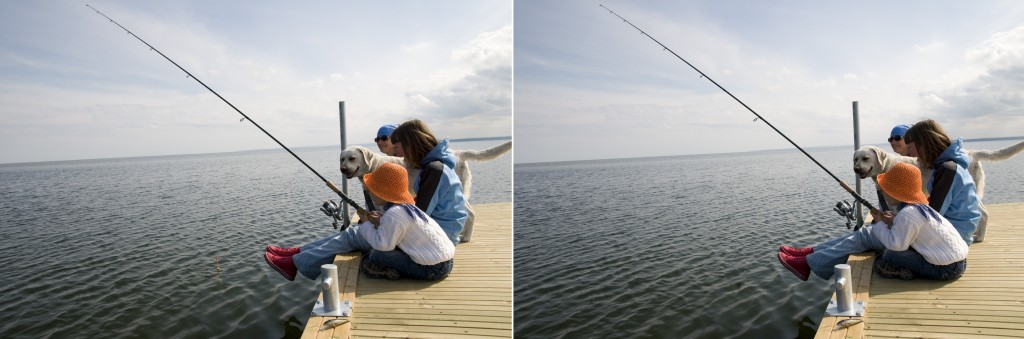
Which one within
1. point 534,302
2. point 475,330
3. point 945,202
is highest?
point 945,202


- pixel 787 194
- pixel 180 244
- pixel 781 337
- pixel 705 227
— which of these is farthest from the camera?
pixel 787 194

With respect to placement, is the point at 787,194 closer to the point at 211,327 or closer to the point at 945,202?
the point at 945,202

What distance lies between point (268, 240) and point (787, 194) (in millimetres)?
14276

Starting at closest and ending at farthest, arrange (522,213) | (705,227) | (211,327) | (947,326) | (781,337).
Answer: (947,326) < (781,337) < (211,327) < (705,227) < (522,213)

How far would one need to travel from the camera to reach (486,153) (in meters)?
5.39

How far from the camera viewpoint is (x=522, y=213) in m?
15.6

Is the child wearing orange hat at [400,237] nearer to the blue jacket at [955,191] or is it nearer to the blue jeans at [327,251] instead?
the blue jeans at [327,251]

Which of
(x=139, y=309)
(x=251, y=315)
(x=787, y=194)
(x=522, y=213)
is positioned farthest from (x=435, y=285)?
(x=787, y=194)

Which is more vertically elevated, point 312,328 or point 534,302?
point 312,328

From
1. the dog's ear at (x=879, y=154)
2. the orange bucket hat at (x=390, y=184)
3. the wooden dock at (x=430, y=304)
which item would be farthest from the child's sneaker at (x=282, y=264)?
the dog's ear at (x=879, y=154)

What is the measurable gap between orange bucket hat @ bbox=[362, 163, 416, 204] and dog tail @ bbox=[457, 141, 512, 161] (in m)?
1.52

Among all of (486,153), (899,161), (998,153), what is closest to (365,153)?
(486,153)

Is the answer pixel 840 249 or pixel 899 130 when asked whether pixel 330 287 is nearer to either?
pixel 840 249

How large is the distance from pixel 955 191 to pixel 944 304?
1.17 meters
